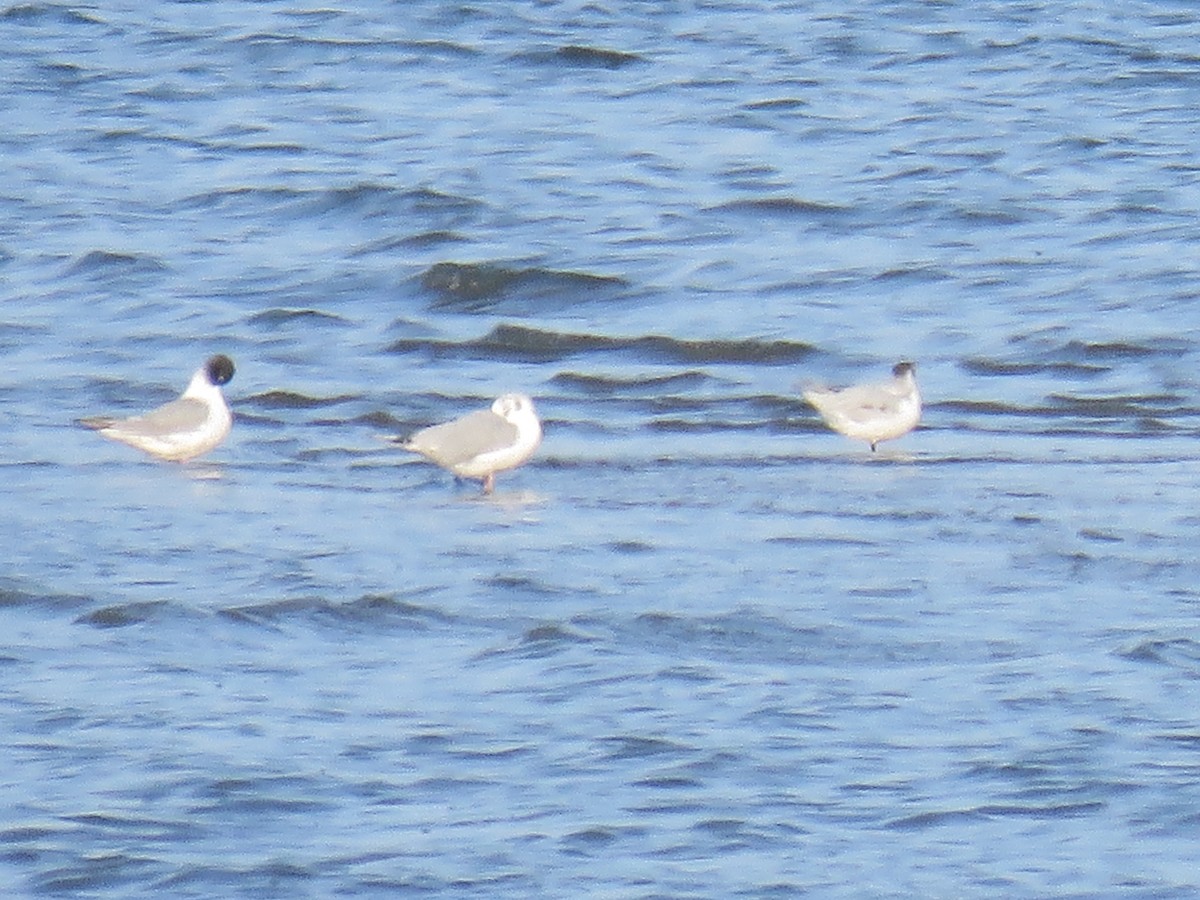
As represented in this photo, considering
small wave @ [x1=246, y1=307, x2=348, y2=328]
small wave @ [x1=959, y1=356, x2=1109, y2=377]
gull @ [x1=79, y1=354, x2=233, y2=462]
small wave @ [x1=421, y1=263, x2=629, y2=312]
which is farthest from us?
small wave @ [x1=421, y1=263, x2=629, y2=312]

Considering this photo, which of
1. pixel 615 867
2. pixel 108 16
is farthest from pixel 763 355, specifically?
pixel 108 16

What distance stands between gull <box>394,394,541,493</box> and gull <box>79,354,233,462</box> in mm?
Answer: 808

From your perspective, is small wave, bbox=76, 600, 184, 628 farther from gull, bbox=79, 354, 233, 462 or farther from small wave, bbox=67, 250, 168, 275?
small wave, bbox=67, 250, 168, 275

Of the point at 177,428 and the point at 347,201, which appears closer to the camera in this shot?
the point at 177,428

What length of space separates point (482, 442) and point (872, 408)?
1622 millimetres

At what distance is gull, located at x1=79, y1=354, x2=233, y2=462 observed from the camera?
34.2 feet

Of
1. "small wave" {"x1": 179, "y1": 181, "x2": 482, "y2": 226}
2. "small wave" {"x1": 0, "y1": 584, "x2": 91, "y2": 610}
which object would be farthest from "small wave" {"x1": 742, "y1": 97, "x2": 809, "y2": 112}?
"small wave" {"x1": 0, "y1": 584, "x2": 91, "y2": 610}

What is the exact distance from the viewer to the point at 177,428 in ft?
34.1

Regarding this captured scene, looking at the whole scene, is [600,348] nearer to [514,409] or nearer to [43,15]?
[514,409]

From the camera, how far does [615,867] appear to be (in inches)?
221

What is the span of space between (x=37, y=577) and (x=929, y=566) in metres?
2.72

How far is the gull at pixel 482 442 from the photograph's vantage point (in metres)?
9.95

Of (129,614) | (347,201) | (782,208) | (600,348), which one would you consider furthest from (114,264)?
(129,614)

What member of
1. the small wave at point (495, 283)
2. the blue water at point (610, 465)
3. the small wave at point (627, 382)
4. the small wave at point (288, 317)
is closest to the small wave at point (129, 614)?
the blue water at point (610, 465)
